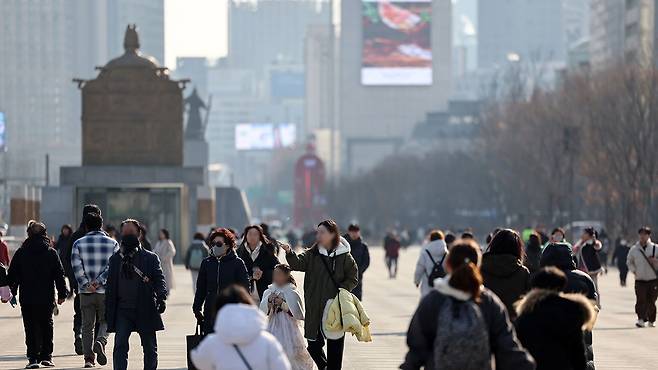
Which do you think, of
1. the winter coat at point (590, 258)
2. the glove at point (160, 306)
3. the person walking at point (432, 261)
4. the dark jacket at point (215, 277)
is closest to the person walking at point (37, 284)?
the glove at point (160, 306)

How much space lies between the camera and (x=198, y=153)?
311 ft

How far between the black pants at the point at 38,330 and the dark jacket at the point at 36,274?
0.07 meters

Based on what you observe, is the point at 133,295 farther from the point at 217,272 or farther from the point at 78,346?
the point at 78,346

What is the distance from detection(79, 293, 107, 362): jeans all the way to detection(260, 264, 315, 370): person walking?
343 cm

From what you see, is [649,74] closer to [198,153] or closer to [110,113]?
[198,153]

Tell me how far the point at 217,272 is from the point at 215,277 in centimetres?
5

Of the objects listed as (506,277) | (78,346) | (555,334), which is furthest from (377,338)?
(555,334)

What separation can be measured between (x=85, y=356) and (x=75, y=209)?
37.8m

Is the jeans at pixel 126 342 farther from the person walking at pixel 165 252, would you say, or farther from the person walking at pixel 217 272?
the person walking at pixel 165 252

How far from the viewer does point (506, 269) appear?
16.3m

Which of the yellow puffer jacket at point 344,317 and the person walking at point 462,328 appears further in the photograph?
the yellow puffer jacket at point 344,317

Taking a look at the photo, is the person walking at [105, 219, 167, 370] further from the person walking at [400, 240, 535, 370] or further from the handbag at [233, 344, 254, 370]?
the handbag at [233, 344, 254, 370]

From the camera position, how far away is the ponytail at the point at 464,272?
39.2 ft

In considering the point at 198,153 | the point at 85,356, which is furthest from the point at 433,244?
the point at 198,153
